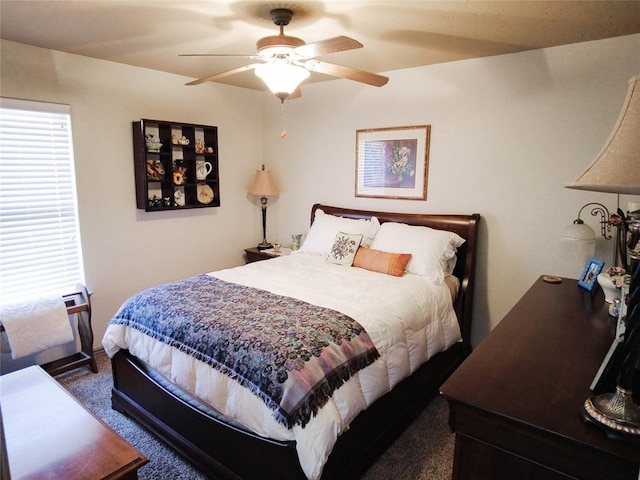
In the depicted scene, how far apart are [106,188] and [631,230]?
11.8ft

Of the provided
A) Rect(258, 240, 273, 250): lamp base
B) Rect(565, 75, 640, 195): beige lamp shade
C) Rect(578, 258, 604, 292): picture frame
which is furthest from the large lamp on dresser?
Rect(258, 240, 273, 250): lamp base

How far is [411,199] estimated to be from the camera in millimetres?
3543

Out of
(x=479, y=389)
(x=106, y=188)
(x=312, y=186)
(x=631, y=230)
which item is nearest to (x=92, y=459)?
(x=479, y=389)

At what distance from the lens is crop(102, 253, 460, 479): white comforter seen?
1.62m

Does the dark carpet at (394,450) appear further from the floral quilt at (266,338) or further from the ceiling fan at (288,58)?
the ceiling fan at (288,58)

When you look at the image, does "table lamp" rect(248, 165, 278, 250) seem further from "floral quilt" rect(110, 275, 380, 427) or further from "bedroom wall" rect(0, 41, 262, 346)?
"floral quilt" rect(110, 275, 380, 427)

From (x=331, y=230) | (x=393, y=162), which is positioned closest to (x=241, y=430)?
(x=331, y=230)

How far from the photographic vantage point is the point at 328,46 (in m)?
1.87

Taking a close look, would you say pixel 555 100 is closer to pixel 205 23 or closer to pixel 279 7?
pixel 279 7

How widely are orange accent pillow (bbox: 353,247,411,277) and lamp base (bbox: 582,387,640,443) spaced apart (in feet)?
6.21

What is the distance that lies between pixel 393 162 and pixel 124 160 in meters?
2.46

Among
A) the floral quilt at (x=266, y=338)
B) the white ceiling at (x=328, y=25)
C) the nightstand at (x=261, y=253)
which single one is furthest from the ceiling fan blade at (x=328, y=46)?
the nightstand at (x=261, y=253)

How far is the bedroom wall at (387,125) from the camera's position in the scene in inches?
108

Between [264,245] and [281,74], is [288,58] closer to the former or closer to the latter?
[281,74]
